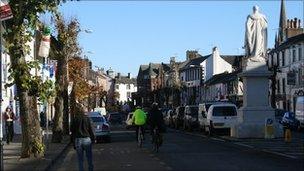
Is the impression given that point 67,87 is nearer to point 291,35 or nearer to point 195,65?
point 291,35

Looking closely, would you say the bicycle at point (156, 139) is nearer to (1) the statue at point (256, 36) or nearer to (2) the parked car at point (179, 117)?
(1) the statue at point (256, 36)

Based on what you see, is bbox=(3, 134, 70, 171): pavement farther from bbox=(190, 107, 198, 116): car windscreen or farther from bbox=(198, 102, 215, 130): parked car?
bbox=(190, 107, 198, 116): car windscreen

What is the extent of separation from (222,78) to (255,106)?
→ 72.5 m

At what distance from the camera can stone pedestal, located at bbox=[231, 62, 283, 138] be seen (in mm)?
32531

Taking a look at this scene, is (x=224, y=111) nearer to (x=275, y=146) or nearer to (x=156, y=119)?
(x=275, y=146)

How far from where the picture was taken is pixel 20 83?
70.9ft

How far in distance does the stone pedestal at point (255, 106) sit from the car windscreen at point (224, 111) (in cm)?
567

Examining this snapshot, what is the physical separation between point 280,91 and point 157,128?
196ft

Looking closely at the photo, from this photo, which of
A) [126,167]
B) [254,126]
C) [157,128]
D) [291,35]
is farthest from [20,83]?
[291,35]

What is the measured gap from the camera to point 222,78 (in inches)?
4141

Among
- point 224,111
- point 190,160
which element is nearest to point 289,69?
point 224,111

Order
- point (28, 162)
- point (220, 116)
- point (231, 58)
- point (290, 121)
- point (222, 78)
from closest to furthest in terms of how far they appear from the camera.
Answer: point (28, 162)
point (220, 116)
point (290, 121)
point (222, 78)
point (231, 58)

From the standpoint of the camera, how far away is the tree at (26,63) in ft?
67.7

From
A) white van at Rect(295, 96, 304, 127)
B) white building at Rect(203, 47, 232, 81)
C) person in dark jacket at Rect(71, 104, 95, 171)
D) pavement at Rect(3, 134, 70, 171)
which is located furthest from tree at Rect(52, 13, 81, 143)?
white building at Rect(203, 47, 232, 81)
